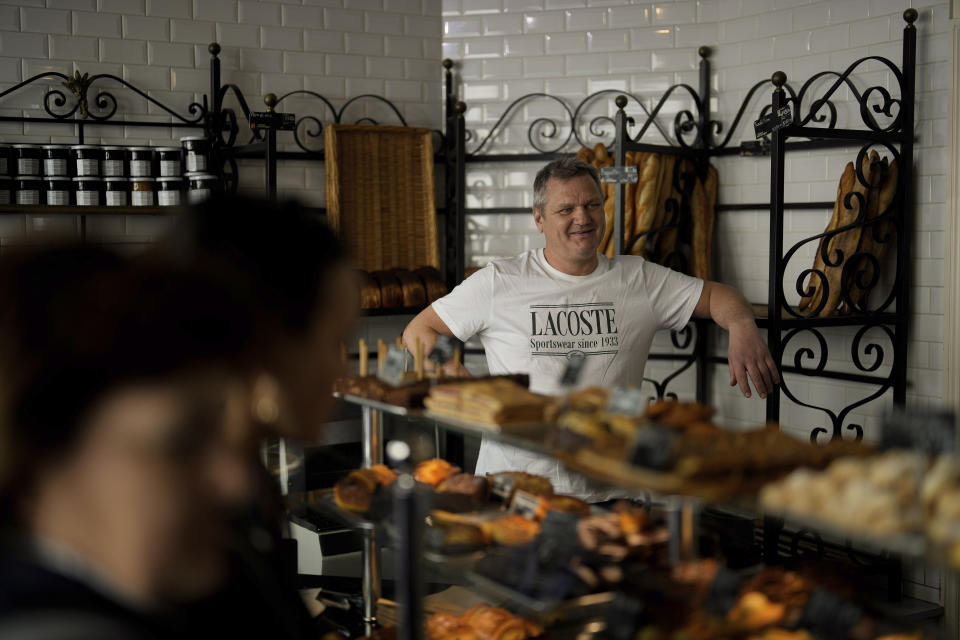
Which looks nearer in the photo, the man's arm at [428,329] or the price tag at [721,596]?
the price tag at [721,596]

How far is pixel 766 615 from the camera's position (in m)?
1.70

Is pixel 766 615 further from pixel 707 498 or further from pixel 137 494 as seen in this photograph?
pixel 137 494

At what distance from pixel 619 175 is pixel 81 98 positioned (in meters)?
2.41

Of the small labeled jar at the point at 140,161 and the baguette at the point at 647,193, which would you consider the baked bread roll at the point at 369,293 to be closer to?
the small labeled jar at the point at 140,161

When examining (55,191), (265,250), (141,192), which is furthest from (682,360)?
(265,250)

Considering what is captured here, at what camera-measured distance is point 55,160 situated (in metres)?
4.18

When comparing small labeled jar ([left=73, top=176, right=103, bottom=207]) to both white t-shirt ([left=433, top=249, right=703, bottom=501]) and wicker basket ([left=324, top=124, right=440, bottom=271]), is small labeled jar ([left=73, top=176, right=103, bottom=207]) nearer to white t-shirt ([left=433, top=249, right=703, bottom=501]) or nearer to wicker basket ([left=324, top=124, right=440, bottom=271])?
wicker basket ([left=324, top=124, right=440, bottom=271])

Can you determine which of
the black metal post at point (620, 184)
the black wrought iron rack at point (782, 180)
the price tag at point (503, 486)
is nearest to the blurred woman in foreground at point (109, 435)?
the price tag at point (503, 486)

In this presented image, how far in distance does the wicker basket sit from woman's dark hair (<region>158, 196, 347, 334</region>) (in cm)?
335

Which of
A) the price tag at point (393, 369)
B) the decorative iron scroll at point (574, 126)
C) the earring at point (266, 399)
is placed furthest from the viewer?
the decorative iron scroll at point (574, 126)

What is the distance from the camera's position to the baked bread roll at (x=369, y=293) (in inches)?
177

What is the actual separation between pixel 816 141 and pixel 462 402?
286cm

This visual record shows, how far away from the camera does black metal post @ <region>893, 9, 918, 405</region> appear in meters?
3.94

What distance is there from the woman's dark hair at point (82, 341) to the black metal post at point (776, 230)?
9.71 ft
